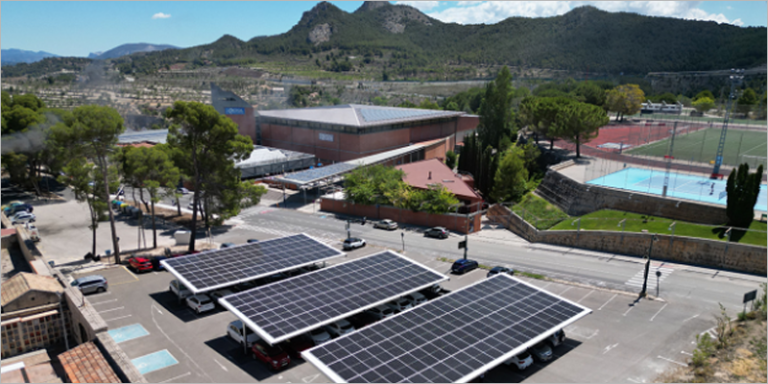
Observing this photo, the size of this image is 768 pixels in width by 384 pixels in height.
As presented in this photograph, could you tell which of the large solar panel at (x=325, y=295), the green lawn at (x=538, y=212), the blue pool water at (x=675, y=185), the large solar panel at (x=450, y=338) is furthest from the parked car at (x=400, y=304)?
the blue pool water at (x=675, y=185)

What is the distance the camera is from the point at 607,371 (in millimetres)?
19953

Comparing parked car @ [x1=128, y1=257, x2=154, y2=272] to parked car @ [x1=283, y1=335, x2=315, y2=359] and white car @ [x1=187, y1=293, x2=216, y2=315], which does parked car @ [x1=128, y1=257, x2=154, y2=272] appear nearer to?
white car @ [x1=187, y1=293, x2=216, y2=315]

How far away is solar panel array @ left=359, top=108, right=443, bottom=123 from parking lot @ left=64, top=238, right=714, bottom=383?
5045cm

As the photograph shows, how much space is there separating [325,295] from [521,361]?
9.95 meters

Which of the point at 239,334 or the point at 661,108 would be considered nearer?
the point at 239,334

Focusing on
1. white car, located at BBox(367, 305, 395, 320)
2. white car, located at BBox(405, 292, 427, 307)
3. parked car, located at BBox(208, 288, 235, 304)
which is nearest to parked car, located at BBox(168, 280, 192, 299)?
parked car, located at BBox(208, 288, 235, 304)

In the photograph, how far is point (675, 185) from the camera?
154ft

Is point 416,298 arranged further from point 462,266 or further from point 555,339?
point 555,339

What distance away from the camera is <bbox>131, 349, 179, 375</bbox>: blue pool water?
2064 cm

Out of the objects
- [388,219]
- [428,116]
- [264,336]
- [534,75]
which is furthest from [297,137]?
[534,75]

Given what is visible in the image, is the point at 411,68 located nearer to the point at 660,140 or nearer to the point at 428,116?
the point at 428,116

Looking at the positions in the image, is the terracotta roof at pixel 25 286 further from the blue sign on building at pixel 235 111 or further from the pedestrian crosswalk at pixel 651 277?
the blue sign on building at pixel 235 111

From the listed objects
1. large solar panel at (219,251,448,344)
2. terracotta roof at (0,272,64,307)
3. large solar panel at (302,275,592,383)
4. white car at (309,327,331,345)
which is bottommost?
white car at (309,327,331,345)


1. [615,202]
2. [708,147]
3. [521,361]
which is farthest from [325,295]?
[708,147]
